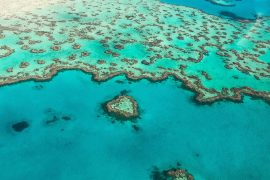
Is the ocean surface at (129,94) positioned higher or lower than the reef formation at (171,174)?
lower

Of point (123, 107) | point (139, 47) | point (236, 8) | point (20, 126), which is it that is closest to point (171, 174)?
point (123, 107)

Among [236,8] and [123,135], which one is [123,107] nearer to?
[123,135]

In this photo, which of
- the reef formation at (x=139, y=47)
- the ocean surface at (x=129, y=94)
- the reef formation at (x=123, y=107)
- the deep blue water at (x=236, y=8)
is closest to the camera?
the ocean surface at (x=129, y=94)

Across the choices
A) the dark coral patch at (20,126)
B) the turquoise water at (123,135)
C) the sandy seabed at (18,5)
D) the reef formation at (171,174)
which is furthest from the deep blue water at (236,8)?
the dark coral patch at (20,126)

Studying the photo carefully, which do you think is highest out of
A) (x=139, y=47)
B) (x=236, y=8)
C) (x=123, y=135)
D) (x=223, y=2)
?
Result: (x=123, y=135)

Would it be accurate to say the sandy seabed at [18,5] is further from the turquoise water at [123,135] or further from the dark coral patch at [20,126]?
the dark coral patch at [20,126]
